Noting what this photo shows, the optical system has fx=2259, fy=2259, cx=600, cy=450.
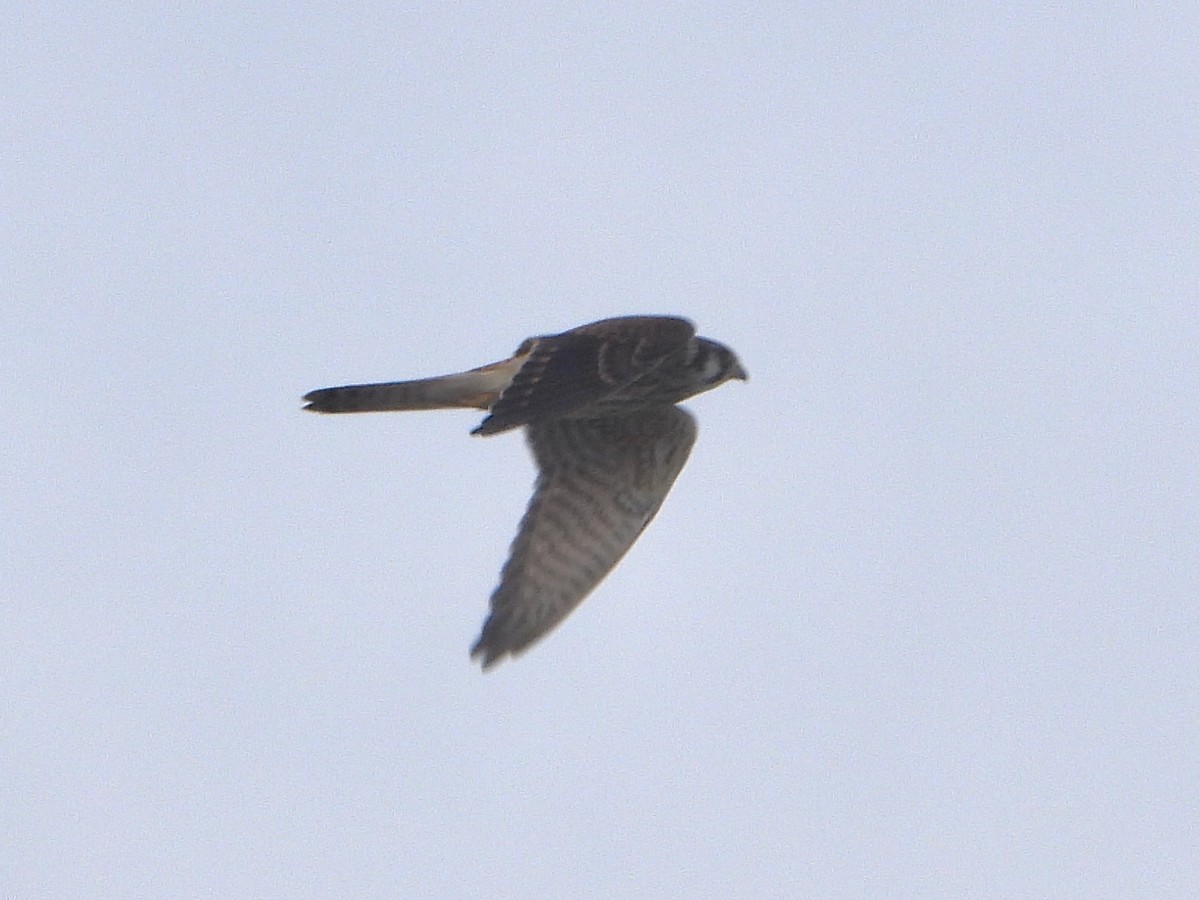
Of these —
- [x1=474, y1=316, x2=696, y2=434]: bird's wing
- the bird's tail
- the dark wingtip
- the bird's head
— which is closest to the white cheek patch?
the bird's head

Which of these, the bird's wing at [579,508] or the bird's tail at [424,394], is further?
the bird's tail at [424,394]

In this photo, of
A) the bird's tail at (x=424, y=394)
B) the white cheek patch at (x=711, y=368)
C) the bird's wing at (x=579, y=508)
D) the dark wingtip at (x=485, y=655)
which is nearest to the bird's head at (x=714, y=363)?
the white cheek patch at (x=711, y=368)

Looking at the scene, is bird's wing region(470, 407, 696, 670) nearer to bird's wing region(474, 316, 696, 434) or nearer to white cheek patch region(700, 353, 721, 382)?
white cheek patch region(700, 353, 721, 382)

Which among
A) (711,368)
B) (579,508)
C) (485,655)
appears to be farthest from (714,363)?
(485,655)

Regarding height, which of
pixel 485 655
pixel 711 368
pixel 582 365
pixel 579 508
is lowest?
pixel 485 655

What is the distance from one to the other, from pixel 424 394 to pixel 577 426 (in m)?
0.77

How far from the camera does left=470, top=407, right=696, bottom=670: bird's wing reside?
9.75 metres

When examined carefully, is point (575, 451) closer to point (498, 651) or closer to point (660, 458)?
point (660, 458)

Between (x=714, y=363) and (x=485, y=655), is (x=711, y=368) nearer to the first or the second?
(x=714, y=363)

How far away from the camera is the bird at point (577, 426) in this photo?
9.53 m

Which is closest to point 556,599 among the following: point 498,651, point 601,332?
point 498,651

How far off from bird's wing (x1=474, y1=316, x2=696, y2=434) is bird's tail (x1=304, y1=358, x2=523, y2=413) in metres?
0.41

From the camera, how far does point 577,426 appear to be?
10.7 meters

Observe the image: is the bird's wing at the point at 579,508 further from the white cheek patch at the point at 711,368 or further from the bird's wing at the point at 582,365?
the bird's wing at the point at 582,365
